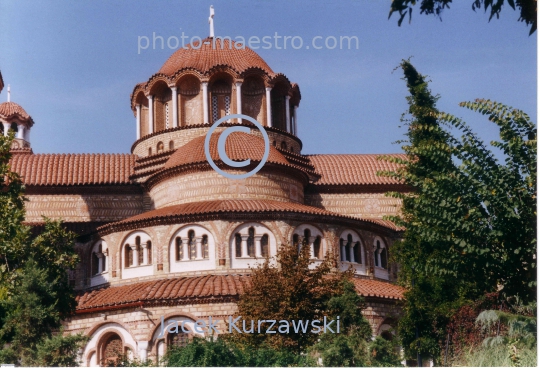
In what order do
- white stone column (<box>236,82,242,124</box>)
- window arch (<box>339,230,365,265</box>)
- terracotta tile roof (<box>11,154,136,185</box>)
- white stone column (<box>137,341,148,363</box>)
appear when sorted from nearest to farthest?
white stone column (<box>137,341,148,363</box>) → window arch (<box>339,230,365,265</box>) → terracotta tile roof (<box>11,154,136,185</box>) → white stone column (<box>236,82,242,124</box>)

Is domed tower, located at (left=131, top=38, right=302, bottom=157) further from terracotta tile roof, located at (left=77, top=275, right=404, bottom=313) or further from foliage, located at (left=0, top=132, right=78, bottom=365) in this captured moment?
foliage, located at (left=0, top=132, right=78, bottom=365)

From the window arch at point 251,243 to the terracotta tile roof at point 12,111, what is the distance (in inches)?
1010

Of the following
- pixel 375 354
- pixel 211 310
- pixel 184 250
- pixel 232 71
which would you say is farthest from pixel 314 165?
pixel 375 354

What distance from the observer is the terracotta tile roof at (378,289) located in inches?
1271

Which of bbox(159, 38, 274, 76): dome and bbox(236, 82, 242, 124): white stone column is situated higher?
bbox(159, 38, 274, 76): dome

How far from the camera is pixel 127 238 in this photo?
112 feet

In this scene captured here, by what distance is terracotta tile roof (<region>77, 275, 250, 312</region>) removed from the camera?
30422 mm

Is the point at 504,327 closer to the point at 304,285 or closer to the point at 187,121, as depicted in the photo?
the point at 304,285

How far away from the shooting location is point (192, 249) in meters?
33.1

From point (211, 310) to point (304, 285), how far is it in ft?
16.2

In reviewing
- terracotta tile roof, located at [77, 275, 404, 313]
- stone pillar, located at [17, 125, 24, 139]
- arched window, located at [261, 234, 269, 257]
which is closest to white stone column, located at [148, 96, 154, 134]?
terracotta tile roof, located at [77, 275, 404, 313]

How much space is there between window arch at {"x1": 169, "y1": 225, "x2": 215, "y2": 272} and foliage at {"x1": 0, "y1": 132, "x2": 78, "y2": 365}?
3.87 meters

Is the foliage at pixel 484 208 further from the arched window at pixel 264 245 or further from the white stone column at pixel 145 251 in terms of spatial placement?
the white stone column at pixel 145 251

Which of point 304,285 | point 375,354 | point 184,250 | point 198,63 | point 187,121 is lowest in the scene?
point 375,354
